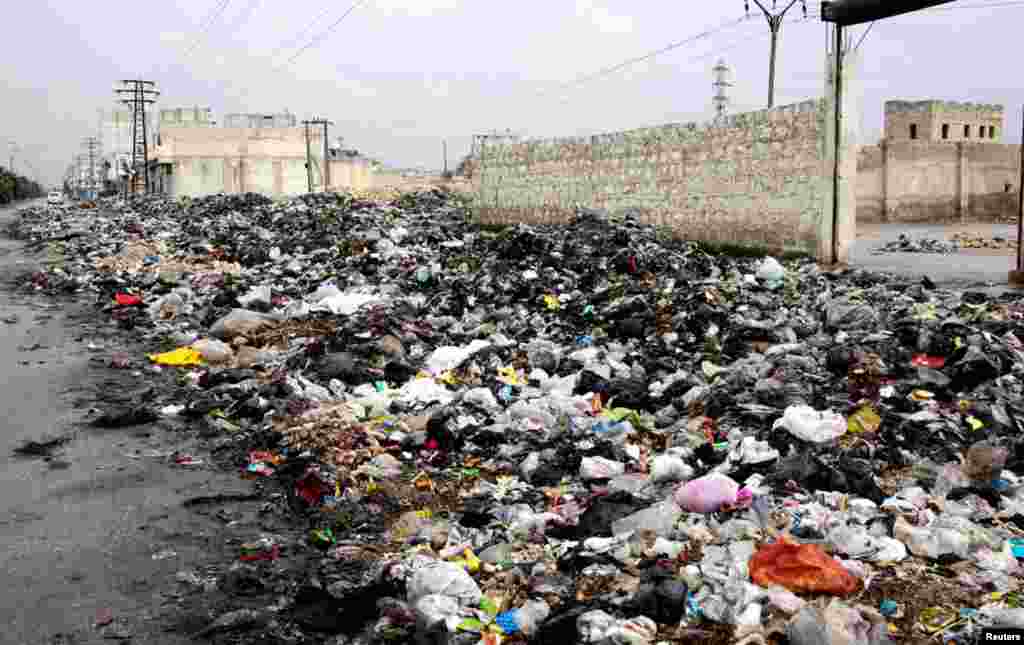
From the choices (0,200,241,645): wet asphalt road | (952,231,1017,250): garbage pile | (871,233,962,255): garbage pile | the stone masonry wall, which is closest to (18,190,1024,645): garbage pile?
(0,200,241,645): wet asphalt road

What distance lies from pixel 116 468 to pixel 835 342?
16.1ft

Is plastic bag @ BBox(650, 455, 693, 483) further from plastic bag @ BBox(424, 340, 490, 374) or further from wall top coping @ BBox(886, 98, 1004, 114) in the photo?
wall top coping @ BBox(886, 98, 1004, 114)

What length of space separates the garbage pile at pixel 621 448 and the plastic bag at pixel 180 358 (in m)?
0.03

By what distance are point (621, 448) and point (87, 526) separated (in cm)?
276

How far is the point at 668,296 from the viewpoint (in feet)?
26.8

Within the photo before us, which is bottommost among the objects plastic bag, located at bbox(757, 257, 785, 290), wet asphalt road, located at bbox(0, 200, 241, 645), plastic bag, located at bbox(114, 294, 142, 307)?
wet asphalt road, located at bbox(0, 200, 241, 645)

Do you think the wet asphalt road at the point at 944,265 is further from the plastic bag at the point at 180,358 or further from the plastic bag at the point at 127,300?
the plastic bag at the point at 127,300

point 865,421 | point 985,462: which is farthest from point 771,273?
point 985,462

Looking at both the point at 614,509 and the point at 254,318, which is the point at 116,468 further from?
the point at 254,318

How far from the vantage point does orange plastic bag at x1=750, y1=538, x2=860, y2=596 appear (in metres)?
2.90

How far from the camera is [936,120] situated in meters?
31.4

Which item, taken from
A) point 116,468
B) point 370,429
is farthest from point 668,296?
point 116,468

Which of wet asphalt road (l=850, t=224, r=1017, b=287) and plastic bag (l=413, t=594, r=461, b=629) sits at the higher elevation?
wet asphalt road (l=850, t=224, r=1017, b=287)

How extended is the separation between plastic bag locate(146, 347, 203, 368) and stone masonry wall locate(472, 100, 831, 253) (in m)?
7.45
